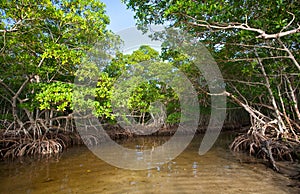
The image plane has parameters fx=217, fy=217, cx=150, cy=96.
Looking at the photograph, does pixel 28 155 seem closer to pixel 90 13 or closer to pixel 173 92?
pixel 90 13

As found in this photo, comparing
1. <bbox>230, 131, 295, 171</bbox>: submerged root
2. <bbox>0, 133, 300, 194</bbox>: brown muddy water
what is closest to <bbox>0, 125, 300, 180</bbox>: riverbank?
<bbox>230, 131, 295, 171</bbox>: submerged root

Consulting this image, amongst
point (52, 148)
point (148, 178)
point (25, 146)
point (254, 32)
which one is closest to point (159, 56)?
point (254, 32)

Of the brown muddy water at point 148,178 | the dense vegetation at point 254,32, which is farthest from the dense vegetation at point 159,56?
the brown muddy water at point 148,178

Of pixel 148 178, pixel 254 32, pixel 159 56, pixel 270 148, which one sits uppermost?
pixel 159 56

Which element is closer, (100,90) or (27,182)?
(27,182)

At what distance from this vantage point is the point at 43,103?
22.2 feet

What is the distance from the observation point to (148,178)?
4.40m

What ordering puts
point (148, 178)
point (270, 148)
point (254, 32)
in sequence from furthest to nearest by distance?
point (270, 148)
point (148, 178)
point (254, 32)

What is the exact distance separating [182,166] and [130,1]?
159 inches

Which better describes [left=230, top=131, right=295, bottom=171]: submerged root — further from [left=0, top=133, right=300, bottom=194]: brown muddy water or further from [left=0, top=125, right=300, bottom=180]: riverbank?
[left=0, top=133, right=300, bottom=194]: brown muddy water

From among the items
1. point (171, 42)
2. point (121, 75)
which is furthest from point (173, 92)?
point (171, 42)

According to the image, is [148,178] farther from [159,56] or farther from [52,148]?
[52,148]

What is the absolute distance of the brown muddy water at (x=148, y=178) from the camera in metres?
3.73

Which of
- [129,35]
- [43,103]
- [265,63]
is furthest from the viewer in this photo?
[129,35]
